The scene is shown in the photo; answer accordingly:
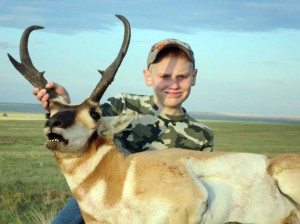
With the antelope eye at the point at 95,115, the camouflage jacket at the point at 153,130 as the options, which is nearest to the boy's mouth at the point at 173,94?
the camouflage jacket at the point at 153,130

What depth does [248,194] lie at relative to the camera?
6691 mm

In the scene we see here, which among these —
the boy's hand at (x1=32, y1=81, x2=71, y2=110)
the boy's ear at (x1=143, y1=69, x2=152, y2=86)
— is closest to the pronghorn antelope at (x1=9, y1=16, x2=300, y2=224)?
the boy's hand at (x1=32, y1=81, x2=71, y2=110)

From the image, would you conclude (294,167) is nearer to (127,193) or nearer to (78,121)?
(127,193)

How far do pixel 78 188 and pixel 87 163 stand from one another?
33 centimetres

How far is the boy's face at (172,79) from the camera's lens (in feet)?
27.0

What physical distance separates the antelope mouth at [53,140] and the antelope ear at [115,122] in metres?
0.73

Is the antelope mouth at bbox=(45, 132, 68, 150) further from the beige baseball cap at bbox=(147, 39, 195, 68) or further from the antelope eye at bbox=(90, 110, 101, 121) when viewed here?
the beige baseball cap at bbox=(147, 39, 195, 68)

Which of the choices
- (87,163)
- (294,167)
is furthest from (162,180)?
(294,167)

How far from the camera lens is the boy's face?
8.23 metres

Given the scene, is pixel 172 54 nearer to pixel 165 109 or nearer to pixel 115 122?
pixel 165 109

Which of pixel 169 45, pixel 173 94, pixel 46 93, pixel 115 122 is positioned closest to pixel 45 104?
pixel 46 93

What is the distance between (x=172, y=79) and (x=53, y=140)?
2.81 meters

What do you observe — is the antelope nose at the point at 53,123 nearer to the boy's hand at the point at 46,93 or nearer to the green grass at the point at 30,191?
the boy's hand at the point at 46,93

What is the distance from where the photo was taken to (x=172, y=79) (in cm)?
822
